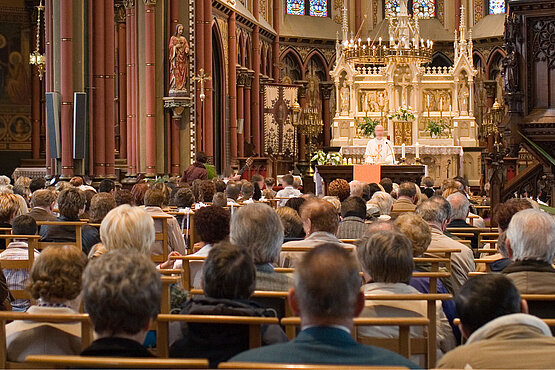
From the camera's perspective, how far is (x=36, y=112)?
2672 centimetres

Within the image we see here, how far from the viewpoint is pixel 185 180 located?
18281 mm

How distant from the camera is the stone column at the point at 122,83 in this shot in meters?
26.2

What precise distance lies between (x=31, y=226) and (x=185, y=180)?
35.3 feet

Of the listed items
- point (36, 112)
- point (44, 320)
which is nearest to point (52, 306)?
point (44, 320)

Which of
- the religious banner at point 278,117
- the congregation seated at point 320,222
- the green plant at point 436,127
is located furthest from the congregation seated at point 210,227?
the religious banner at point 278,117

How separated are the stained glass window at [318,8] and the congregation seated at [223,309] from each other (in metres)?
34.0

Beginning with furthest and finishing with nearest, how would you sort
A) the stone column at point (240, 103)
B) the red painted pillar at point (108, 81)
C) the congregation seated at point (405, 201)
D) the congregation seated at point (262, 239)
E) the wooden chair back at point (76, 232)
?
the stone column at point (240, 103) → the red painted pillar at point (108, 81) → the congregation seated at point (405, 201) → the wooden chair back at point (76, 232) → the congregation seated at point (262, 239)

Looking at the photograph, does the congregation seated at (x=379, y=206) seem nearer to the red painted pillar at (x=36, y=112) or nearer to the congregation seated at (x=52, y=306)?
the congregation seated at (x=52, y=306)

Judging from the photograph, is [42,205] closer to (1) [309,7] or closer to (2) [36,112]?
(2) [36,112]

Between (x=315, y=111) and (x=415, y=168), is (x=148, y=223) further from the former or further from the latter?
(x=315, y=111)

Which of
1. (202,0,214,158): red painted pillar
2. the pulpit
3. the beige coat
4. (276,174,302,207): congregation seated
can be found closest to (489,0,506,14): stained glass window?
(202,0,214,158): red painted pillar

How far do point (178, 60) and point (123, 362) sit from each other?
19.4 meters

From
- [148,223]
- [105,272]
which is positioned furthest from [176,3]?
[105,272]

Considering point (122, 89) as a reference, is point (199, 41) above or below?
above
